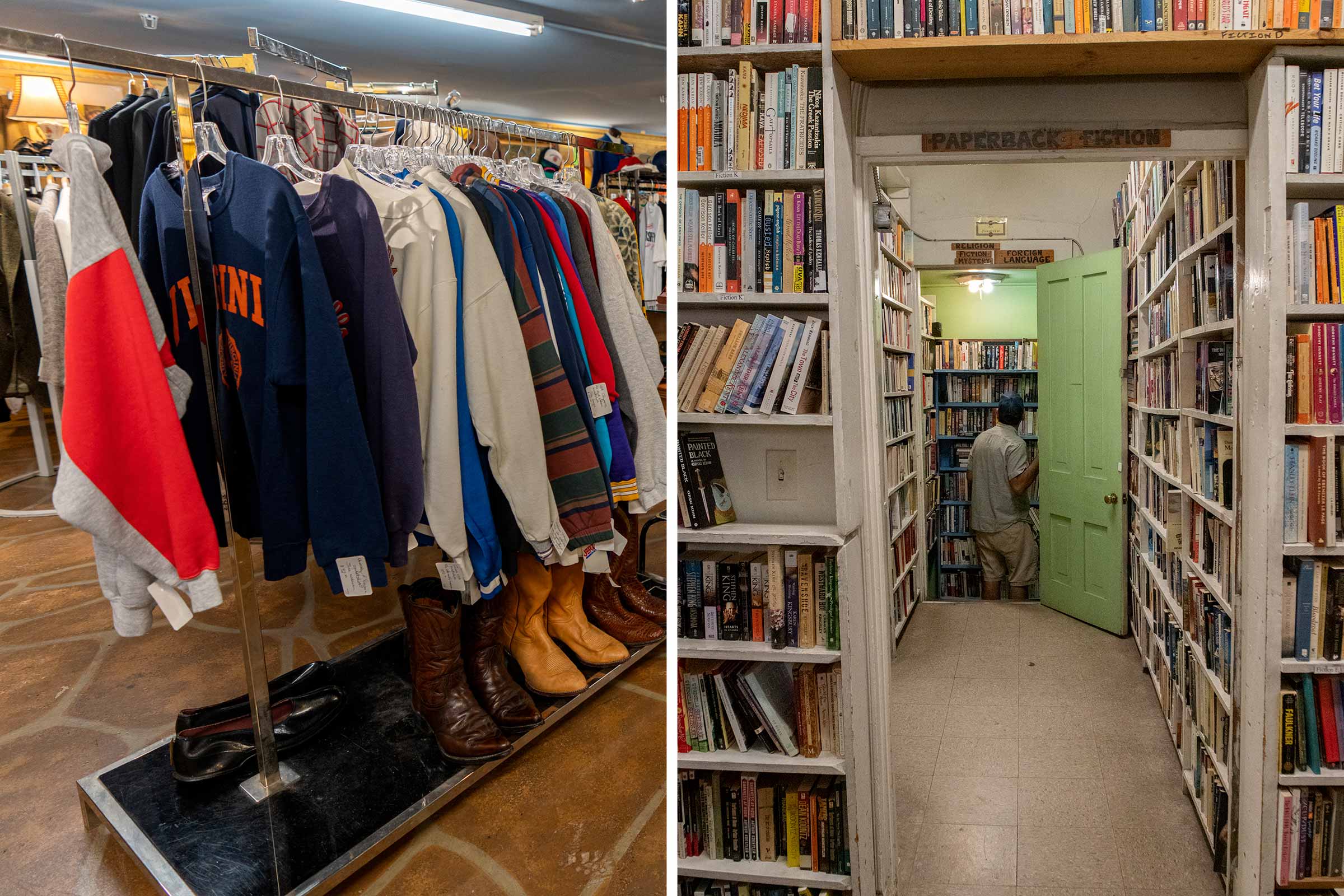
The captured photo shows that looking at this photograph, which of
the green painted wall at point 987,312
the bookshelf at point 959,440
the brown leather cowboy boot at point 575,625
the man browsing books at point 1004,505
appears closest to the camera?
the brown leather cowboy boot at point 575,625

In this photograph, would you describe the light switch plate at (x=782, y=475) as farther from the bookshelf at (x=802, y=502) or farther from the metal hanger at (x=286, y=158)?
the metal hanger at (x=286, y=158)

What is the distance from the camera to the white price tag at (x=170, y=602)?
137 cm

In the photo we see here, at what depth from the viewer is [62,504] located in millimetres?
1243

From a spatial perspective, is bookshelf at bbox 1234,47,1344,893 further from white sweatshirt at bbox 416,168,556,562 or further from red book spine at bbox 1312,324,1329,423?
white sweatshirt at bbox 416,168,556,562

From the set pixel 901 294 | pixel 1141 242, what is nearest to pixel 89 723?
pixel 901 294

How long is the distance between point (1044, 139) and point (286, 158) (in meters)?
1.67

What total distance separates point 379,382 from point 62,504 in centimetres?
55

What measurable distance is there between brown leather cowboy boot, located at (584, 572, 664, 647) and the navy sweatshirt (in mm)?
1122

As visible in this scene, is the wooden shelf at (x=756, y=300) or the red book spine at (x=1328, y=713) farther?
the red book spine at (x=1328, y=713)

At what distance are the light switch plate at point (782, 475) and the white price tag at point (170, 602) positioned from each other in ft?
3.90

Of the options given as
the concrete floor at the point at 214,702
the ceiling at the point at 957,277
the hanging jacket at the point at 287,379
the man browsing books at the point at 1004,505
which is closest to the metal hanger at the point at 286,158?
the hanging jacket at the point at 287,379

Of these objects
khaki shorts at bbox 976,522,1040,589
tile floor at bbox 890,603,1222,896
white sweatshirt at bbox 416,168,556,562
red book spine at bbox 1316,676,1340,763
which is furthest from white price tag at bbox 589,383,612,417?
khaki shorts at bbox 976,522,1040,589

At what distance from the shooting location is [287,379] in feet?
4.79

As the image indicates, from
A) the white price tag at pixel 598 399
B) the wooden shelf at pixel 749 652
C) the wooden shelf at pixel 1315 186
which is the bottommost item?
the wooden shelf at pixel 749 652
